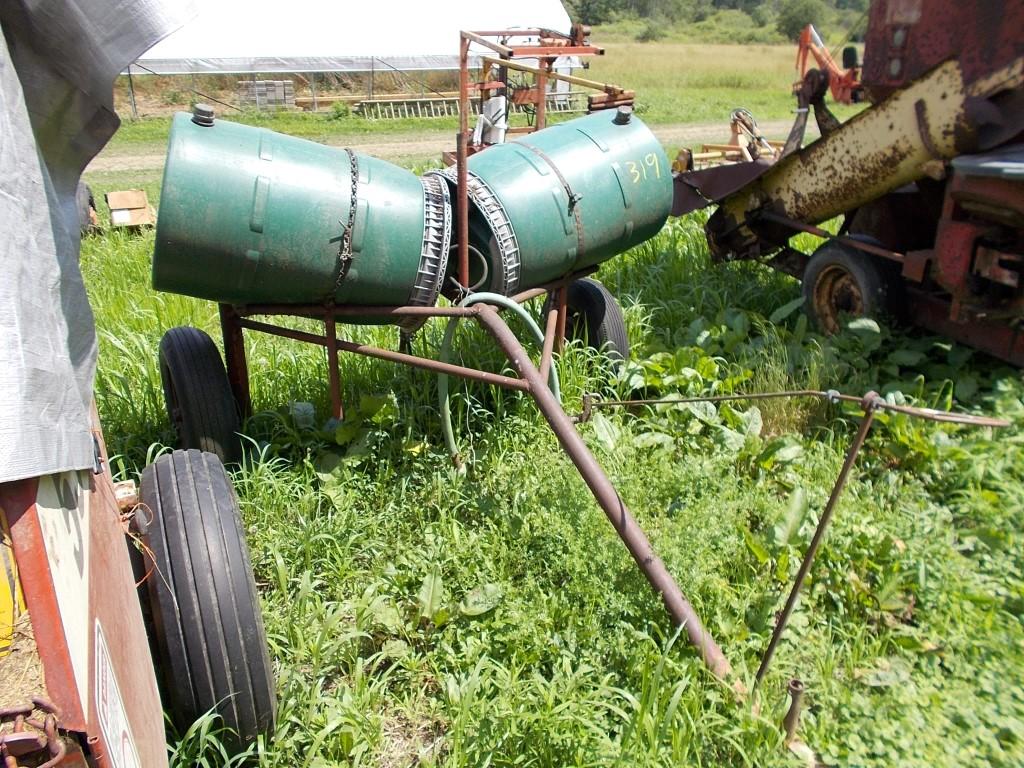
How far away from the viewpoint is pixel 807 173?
5.12m

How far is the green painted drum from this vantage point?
2.99m

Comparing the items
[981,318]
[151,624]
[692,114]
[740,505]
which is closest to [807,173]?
[981,318]

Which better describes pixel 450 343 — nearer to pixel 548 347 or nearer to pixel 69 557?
pixel 548 347

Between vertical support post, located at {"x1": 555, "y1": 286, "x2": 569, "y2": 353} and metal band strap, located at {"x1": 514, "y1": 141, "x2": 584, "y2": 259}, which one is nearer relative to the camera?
metal band strap, located at {"x1": 514, "y1": 141, "x2": 584, "y2": 259}

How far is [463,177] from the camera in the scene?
11.1 ft

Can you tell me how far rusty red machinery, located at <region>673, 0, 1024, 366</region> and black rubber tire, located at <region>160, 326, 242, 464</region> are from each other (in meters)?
3.50

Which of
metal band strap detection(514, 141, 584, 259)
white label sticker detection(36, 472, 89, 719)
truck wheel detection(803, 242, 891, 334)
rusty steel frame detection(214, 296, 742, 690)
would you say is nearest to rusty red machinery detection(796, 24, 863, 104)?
truck wheel detection(803, 242, 891, 334)

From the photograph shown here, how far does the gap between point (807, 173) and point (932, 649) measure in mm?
3234

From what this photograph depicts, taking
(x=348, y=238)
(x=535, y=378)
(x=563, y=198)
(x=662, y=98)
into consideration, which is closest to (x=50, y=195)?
(x=348, y=238)

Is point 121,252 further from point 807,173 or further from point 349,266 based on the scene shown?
point 807,173

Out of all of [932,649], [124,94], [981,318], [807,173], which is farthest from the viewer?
[124,94]

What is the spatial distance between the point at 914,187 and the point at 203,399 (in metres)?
4.26

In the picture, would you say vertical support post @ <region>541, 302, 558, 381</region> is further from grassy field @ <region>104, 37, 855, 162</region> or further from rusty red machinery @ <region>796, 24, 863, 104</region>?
grassy field @ <region>104, 37, 855, 162</region>

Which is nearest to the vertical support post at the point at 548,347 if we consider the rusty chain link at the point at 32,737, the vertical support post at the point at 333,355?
the vertical support post at the point at 333,355
